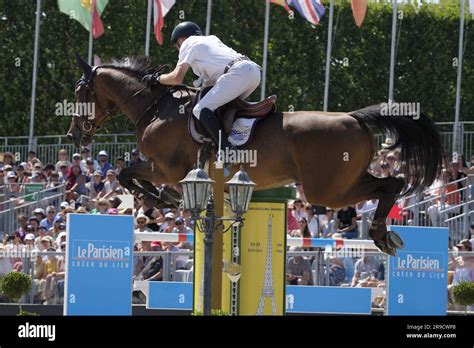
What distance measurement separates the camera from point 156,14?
25.9 meters

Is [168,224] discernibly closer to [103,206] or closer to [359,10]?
[103,206]

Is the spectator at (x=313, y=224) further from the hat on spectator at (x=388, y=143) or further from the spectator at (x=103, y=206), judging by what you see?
the hat on spectator at (x=388, y=143)

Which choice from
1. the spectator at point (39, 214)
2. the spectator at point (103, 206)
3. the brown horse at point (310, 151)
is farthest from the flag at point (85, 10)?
the brown horse at point (310, 151)

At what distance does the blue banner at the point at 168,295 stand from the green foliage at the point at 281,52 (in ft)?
56.5

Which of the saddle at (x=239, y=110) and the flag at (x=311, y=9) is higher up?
the flag at (x=311, y=9)

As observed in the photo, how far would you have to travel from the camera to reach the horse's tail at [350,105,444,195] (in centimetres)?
1287

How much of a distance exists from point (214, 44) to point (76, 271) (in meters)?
3.04

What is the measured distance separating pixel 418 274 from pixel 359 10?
11782 mm

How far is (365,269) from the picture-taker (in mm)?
15617

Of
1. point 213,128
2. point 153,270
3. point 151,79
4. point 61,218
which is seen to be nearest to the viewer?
point 213,128

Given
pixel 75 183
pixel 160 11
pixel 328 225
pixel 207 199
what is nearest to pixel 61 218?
pixel 75 183

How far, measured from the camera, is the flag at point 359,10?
80.8ft

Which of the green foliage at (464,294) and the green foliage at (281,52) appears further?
the green foliage at (281,52)

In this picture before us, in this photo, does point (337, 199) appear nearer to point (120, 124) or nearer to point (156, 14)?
point (156, 14)
